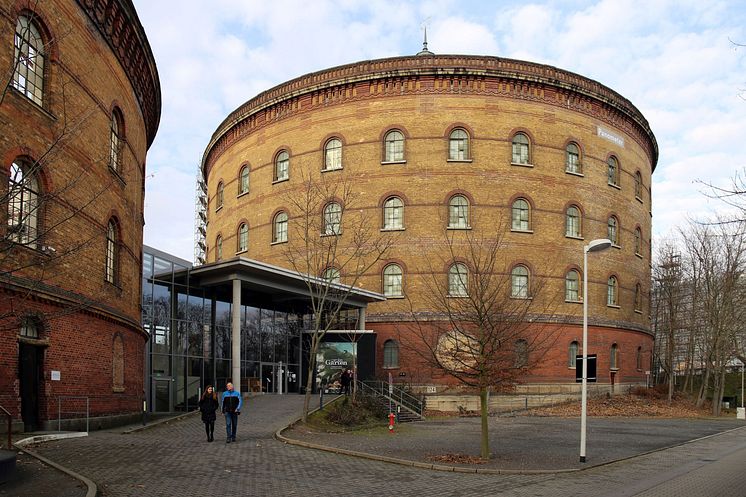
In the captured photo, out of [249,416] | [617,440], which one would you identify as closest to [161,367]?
[249,416]

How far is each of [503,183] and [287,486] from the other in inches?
1088

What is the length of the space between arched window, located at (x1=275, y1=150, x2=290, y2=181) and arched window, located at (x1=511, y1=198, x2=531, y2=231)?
13.1 meters

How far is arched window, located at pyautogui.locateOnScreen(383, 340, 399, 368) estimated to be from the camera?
37469 millimetres

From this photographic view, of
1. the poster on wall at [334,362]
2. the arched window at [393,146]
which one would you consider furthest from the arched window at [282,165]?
the poster on wall at [334,362]

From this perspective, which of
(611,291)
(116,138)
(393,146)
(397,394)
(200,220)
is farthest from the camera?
(200,220)

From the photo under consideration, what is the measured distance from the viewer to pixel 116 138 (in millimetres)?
22969

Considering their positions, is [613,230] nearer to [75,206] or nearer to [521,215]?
→ [521,215]

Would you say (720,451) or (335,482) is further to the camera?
(720,451)

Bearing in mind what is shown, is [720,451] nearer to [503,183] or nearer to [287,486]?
[287,486]

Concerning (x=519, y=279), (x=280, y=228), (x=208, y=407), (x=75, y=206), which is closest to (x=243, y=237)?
(x=280, y=228)

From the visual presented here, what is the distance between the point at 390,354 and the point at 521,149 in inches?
516

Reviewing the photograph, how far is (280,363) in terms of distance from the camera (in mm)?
37031

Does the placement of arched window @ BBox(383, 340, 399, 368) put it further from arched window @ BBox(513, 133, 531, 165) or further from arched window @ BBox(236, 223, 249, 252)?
arched window @ BBox(513, 133, 531, 165)

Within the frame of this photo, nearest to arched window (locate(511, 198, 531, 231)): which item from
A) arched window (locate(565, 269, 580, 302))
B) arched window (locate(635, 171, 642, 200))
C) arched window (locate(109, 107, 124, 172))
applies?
arched window (locate(565, 269, 580, 302))
